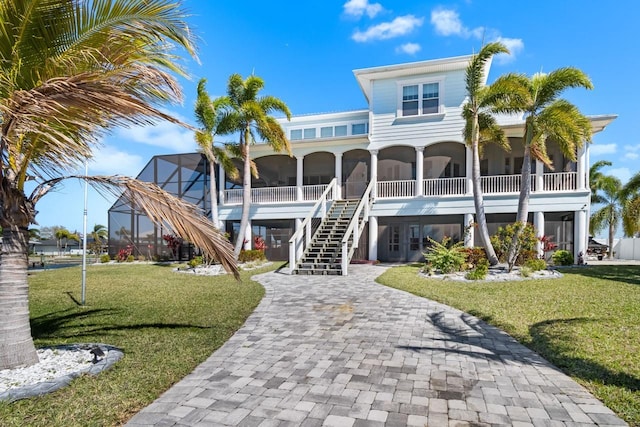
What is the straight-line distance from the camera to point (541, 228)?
14773 mm

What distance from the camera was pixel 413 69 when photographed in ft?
53.8

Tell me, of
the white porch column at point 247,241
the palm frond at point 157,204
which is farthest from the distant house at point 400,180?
the palm frond at point 157,204

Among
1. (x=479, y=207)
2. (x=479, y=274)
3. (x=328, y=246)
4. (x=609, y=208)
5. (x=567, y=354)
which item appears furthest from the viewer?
(x=609, y=208)

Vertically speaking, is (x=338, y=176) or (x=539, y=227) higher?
(x=338, y=176)

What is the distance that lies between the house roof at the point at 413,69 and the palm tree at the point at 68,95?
14.3 meters

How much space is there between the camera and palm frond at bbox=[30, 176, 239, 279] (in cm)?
388

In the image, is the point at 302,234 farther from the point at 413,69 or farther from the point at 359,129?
the point at 413,69

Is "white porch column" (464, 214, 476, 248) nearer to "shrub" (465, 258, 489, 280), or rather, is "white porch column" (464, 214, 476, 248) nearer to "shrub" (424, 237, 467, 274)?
"shrub" (424, 237, 467, 274)

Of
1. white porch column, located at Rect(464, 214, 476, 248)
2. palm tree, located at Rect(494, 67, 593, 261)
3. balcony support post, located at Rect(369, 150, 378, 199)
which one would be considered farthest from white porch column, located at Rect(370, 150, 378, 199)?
palm tree, located at Rect(494, 67, 593, 261)

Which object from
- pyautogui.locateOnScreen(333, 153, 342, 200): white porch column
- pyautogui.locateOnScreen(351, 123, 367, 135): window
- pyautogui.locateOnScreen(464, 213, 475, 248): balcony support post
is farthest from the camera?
pyautogui.locateOnScreen(351, 123, 367, 135): window

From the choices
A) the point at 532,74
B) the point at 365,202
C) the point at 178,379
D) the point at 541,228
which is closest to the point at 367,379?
the point at 178,379

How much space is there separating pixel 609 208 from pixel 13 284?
3385 centimetres

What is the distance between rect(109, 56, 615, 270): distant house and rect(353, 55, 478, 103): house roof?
0.05 metres

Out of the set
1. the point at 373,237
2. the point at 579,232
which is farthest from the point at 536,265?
the point at 373,237
